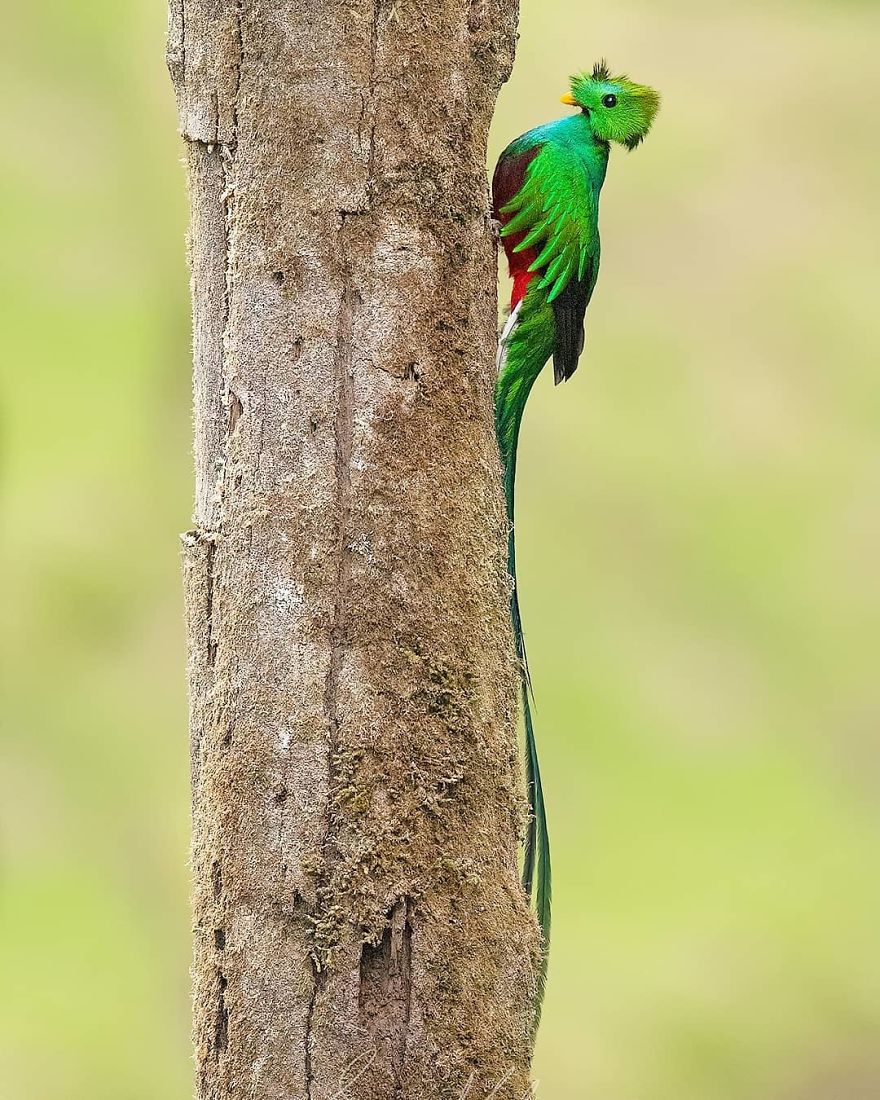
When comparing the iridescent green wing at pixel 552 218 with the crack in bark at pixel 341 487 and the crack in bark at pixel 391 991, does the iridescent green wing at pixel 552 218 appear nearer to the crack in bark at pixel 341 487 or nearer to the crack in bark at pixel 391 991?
the crack in bark at pixel 341 487

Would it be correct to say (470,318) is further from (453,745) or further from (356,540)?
(453,745)

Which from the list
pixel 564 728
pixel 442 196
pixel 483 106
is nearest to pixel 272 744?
pixel 442 196

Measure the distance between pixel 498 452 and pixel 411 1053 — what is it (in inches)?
30.5

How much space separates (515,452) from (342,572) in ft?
1.28

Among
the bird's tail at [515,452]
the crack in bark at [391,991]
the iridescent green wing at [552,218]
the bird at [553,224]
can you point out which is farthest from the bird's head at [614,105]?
the crack in bark at [391,991]

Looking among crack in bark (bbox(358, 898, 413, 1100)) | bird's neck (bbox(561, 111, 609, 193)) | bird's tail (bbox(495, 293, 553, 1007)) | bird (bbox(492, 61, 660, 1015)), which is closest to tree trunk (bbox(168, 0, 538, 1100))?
crack in bark (bbox(358, 898, 413, 1100))

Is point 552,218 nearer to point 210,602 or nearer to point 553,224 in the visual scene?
point 553,224

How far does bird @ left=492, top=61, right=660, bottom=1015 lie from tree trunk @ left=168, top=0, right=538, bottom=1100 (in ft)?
1.06

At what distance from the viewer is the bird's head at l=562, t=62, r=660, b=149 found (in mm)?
1965

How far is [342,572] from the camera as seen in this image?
1.49 metres

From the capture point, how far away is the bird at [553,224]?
1.88 meters

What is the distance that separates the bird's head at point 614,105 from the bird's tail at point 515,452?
→ 323mm

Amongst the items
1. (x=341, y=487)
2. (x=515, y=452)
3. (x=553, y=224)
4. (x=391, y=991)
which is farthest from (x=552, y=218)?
(x=391, y=991)

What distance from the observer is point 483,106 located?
1560 millimetres
